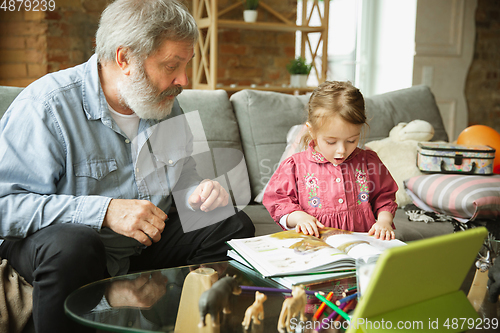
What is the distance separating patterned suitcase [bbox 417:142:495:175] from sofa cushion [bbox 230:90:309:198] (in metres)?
0.57

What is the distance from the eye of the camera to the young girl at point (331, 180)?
51.3 inches

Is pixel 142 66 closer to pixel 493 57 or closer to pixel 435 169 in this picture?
pixel 435 169

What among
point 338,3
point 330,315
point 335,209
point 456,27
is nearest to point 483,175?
point 335,209

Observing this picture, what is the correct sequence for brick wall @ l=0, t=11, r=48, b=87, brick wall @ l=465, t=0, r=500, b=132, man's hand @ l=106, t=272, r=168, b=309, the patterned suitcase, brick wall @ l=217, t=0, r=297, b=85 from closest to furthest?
man's hand @ l=106, t=272, r=168, b=309, the patterned suitcase, brick wall @ l=0, t=11, r=48, b=87, brick wall @ l=217, t=0, r=297, b=85, brick wall @ l=465, t=0, r=500, b=132

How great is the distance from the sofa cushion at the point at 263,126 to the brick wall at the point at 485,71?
2.58 metres

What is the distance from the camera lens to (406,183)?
197cm

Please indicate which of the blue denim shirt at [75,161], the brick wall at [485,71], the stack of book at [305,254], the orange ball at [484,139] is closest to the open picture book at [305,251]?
the stack of book at [305,254]

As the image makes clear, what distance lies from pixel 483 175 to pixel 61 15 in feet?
8.77

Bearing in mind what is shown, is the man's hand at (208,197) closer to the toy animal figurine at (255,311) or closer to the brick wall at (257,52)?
the toy animal figurine at (255,311)

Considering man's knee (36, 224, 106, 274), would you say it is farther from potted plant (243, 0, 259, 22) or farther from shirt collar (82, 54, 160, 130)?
potted plant (243, 0, 259, 22)

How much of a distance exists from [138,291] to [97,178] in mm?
440

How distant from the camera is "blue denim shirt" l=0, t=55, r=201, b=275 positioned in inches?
44.1

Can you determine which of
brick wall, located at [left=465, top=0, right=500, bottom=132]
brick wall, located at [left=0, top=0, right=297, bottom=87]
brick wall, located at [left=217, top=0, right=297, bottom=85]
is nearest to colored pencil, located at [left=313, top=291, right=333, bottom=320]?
brick wall, located at [left=0, top=0, right=297, bottom=87]

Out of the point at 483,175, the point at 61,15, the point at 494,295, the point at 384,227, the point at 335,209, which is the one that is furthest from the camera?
the point at 61,15
